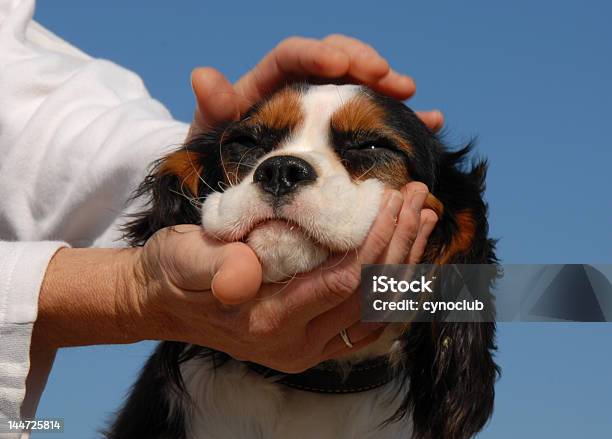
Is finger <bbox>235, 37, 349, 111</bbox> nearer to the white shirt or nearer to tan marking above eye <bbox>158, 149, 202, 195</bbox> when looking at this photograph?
tan marking above eye <bbox>158, 149, 202, 195</bbox>

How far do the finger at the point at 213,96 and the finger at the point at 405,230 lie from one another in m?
1.04

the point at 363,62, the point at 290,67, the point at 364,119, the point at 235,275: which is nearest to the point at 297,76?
the point at 290,67

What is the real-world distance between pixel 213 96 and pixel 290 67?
300mm

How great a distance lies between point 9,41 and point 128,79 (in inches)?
21.9

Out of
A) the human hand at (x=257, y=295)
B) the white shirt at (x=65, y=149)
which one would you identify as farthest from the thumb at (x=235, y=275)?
the white shirt at (x=65, y=149)

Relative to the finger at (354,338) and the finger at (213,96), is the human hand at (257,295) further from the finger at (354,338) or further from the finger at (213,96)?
the finger at (213,96)

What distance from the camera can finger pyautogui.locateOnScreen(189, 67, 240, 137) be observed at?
132 inches

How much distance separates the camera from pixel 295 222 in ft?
7.69

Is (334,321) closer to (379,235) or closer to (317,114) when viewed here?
(379,235)

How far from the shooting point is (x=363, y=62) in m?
3.21

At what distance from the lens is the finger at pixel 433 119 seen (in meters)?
3.45

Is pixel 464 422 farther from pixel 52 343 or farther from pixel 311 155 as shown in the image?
pixel 52 343

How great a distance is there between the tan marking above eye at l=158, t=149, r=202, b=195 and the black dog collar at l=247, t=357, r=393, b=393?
674 mm

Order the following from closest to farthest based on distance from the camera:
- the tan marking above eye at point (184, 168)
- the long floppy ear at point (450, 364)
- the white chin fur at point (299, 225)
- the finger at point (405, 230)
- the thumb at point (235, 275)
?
the thumb at point (235, 275) → the white chin fur at point (299, 225) → the finger at point (405, 230) → the long floppy ear at point (450, 364) → the tan marking above eye at point (184, 168)
